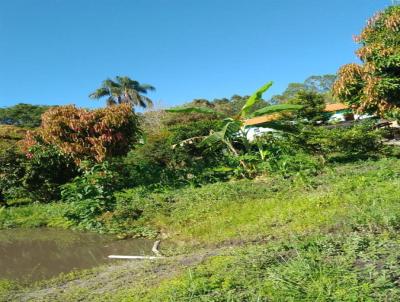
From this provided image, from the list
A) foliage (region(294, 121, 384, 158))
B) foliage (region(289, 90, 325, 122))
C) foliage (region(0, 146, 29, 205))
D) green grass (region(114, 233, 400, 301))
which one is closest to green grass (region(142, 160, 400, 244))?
green grass (region(114, 233, 400, 301))

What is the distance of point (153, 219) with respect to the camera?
32.0 feet

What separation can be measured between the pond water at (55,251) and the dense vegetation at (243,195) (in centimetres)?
48

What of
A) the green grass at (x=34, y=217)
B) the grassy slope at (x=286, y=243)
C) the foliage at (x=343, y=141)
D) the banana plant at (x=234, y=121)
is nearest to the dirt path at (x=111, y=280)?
the grassy slope at (x=286, y=243)

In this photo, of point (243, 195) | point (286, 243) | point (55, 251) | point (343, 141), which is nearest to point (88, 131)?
point (55, 251)

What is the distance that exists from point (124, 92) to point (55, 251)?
3675cm

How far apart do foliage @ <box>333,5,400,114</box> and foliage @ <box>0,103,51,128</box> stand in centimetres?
4749

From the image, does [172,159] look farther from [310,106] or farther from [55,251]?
[310,106]

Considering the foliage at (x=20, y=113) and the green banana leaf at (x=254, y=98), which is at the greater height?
the foliage at (x=20, y=113)

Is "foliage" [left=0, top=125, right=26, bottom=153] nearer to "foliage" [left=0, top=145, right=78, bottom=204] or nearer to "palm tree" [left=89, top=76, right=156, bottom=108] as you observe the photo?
"foliage" [left=0, top=145, right=78, bottom=204]

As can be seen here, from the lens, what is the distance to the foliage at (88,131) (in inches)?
511

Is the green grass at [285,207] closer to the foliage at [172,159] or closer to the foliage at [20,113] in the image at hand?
the foliage at [172,159]

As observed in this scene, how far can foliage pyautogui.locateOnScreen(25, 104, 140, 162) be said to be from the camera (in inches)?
511

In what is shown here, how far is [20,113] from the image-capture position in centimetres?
5612

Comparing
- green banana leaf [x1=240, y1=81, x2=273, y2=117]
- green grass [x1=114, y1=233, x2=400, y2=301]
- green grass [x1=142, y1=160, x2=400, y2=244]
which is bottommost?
green grass [x1=114, y1=233, x2=400, y2=301]
